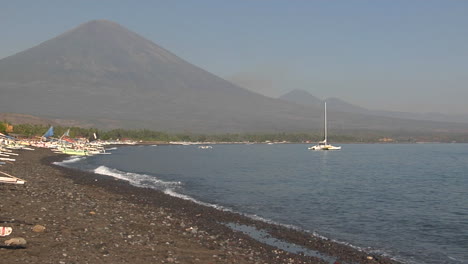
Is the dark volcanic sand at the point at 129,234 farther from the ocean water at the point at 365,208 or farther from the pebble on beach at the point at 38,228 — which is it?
the ocean water at the point at 365,208

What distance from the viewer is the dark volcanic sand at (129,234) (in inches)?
514

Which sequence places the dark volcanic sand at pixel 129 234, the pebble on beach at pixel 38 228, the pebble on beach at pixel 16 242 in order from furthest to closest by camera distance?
1. the pebble on beach at pixel 38 228
2. the dark volcanic sand at pixel 129 234
3. the pebble on beach at pixel 16 242

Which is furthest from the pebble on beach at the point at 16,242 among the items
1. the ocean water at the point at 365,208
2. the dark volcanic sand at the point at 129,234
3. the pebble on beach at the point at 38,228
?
the ocean water at the point at 365,208

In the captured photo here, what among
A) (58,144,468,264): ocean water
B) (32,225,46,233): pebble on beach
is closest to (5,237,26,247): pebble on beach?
(32,225,46,233): pebble on beach

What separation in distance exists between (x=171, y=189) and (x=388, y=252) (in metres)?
19.6

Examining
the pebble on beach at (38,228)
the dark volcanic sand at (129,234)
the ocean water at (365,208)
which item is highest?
the pebble on beach at (38,228)

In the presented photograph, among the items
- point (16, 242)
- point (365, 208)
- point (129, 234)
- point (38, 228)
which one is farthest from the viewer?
point (365, 208)

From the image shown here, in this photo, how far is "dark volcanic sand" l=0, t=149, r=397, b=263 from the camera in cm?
1305

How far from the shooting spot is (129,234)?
624 inches

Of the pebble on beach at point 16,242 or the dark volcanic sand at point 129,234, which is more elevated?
the pebble on beach at point 16,242

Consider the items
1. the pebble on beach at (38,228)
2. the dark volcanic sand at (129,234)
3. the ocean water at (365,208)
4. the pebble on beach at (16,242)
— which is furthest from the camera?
the ocean water at (365,208)

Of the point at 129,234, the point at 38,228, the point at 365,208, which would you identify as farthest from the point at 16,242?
the point at 365,208

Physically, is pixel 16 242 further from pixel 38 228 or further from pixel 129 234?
pixel 129 234

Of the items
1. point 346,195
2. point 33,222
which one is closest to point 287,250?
point 33,222
